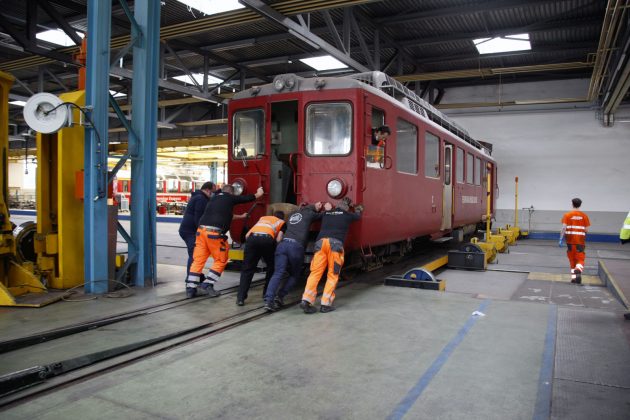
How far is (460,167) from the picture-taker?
10.6m

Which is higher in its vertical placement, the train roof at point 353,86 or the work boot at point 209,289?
the train roof at point 353,86

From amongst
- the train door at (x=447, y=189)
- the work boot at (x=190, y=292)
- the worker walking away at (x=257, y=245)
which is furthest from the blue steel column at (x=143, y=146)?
the train door at (x=447, y=189)

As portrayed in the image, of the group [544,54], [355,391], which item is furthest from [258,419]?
[544,54]

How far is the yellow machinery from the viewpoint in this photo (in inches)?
223

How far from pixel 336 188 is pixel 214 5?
4.11 meters

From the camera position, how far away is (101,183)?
228 inches

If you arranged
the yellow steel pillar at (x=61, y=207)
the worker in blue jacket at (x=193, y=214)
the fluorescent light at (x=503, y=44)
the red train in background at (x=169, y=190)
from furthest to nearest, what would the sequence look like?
the red train in background at (x=169, y=190), the fluorescent light at (x=503, y=44), the worker in blue jacket at (x=193, y=214), the yellow steel pillar at (x=61, y=207)

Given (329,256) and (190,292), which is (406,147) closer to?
(329,256)

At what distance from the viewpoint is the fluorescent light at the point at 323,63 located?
12448mm

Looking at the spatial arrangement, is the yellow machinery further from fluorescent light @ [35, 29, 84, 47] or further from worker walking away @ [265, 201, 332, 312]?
fluorescent light @ [35, 29, 84, 47]

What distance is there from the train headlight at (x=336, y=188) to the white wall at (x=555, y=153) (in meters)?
12.9

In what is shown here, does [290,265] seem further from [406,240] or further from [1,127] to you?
[1,127]

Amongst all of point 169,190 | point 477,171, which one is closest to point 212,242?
point 477,171

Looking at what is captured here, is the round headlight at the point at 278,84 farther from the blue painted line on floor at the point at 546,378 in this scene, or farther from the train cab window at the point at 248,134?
the blue painted line on floor at the point at 546,378
